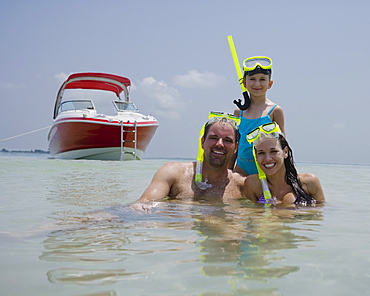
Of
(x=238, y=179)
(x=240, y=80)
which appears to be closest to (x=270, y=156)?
(x=238, y=179)

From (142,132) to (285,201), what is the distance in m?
14.0

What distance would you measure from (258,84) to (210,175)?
1.26 m

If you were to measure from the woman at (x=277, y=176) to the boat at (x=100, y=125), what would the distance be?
1293 centimetres

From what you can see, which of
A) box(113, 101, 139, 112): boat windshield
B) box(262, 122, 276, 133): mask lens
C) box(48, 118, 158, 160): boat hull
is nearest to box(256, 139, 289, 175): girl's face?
box(262, 122, 276, 133): mask lens

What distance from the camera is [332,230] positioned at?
109 inches

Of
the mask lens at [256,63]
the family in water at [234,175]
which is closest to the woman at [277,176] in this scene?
the family in water at [234,175]

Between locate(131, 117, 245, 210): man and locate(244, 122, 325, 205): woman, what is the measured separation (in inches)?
8.0

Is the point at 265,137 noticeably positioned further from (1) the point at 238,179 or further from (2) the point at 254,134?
(1) the point at 238,179

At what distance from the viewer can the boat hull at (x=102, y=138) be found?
16406 mm

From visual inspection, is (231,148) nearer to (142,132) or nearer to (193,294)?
(193,294)

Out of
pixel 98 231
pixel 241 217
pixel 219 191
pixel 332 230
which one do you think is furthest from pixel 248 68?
pixel 98 231

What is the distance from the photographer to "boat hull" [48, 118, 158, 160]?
16.4 meters

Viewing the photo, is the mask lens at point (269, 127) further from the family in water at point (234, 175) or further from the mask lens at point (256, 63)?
the mask lens at point (256, 63)

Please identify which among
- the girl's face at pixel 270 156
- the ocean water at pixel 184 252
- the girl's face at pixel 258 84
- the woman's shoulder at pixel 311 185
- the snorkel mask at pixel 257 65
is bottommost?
the ocean water at pixel 184 252
